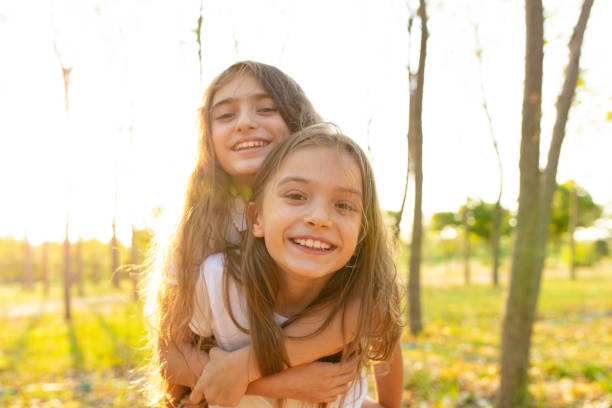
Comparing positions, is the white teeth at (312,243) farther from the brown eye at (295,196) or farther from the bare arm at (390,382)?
the bare arm at (390,382)

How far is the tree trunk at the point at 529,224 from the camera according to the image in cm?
328

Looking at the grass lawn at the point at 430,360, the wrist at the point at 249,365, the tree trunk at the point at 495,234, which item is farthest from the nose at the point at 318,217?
the tree trunk at the point at 495,234

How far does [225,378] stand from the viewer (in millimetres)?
1520

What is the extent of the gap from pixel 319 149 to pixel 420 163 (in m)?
4.15

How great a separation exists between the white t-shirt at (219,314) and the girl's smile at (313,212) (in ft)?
0.73

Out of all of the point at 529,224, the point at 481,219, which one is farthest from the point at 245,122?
the point at 481,219

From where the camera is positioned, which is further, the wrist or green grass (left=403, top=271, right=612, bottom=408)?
green grass (left=403, top=271, right=612, bottom=408)

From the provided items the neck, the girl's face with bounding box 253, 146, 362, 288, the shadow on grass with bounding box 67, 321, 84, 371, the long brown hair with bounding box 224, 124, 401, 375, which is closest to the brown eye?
the girl's face with bounding box 253, 146, 362, 288

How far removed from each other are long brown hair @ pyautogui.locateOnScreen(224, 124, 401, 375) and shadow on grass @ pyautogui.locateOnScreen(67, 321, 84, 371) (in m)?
5.81

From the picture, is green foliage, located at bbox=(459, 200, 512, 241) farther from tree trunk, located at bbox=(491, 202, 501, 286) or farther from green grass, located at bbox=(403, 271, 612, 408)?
green grass, located at bbox=(403, 271, 612, 408)

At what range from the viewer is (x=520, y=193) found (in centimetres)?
346

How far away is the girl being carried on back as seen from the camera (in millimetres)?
1570

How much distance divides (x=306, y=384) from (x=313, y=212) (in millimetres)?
608

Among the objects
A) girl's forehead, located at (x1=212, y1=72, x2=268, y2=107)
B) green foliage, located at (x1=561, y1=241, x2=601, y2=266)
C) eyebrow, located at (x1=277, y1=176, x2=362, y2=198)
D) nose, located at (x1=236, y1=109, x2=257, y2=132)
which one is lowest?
green foliage, located at (x1=561, y1=241, x2=601, y2=266)
